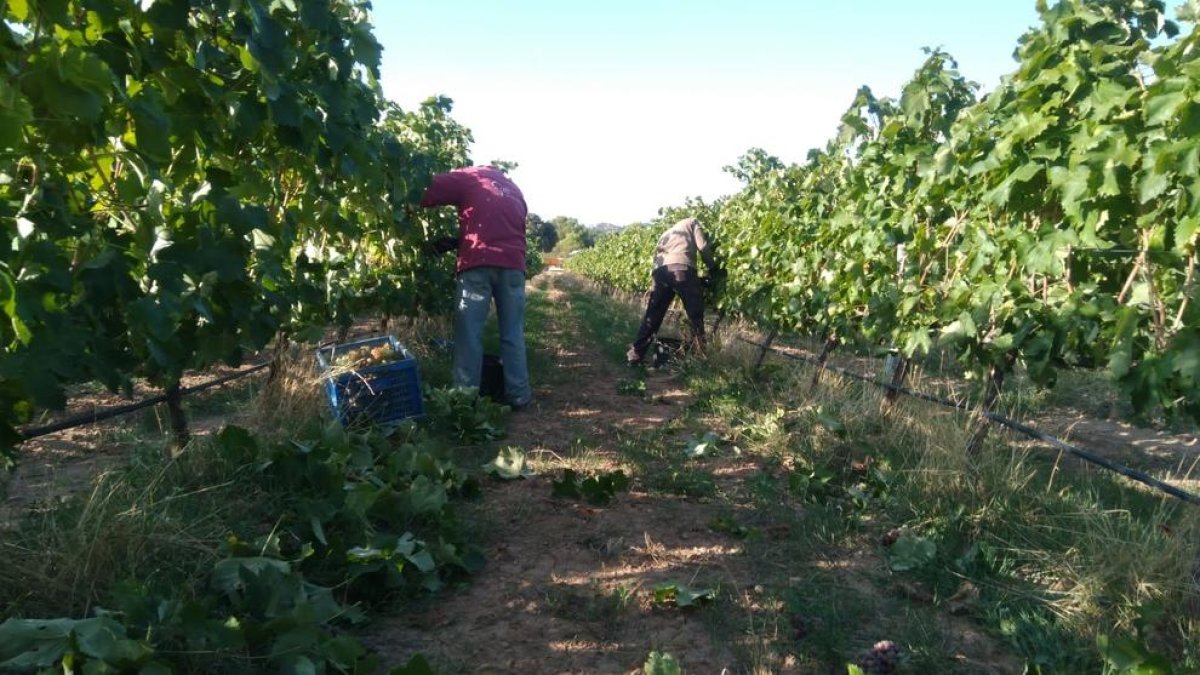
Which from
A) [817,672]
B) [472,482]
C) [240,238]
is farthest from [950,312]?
[240,238]

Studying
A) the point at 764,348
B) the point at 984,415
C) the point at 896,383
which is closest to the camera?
the point at 984,415

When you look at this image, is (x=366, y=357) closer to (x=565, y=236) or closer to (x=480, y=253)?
(x=480, y=253)

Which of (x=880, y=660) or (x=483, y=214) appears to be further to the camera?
(x=483, y=214)

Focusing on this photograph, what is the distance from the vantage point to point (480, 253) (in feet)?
18.2

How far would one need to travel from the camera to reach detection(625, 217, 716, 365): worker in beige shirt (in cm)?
842

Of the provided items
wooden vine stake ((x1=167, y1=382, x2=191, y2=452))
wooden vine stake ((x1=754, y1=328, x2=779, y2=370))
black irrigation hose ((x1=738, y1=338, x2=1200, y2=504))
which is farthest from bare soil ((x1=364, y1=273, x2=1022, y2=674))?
wooden vine stake ((x1=754, y1=328, x2=779, y2=370))

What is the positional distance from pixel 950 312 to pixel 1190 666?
6.10 ft

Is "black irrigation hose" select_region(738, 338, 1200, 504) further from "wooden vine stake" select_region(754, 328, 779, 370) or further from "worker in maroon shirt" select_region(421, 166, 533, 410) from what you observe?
"worker in maroon shirt" select_region(421, 166, 533, 410)

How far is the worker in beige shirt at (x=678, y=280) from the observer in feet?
27.6

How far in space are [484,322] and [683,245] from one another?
3.40m

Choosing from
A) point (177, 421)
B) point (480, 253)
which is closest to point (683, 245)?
point (480, 253)

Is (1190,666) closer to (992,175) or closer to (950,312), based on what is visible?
(950,312)

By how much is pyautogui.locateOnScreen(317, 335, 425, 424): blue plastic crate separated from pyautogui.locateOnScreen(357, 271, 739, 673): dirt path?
0.93 metres

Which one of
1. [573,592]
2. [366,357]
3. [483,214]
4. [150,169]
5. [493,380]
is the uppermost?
[483,214]
